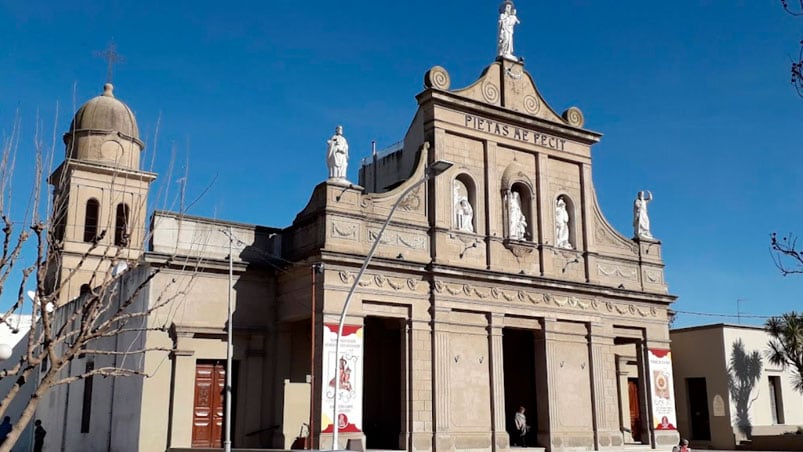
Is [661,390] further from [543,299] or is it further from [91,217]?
[91,217]

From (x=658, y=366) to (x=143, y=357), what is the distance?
804 inches

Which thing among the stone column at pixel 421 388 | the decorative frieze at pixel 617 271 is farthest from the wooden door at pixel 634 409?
the stone column at pixel 421 388

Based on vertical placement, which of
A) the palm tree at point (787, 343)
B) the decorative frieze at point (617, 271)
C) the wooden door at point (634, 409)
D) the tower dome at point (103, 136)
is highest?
the tower dome at point (103, 136)

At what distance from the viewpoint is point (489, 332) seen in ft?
92.6

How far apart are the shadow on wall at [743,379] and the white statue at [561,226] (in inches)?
409

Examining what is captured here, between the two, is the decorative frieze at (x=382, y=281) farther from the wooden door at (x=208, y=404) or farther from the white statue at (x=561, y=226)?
the white statue at (x=561, y=226)

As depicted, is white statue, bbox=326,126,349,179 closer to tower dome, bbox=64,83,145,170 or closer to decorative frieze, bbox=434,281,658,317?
decorative frieze, bbox=434,281,658,317

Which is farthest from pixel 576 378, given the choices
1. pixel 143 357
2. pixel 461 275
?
pixel 143 357

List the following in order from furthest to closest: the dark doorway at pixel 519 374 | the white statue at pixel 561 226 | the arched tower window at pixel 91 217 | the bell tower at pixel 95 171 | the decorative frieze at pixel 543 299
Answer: the arched tower window at pixel 91 217 < the bell tower at pixel 95 171 < the dark doorway at pixel 519 374 < the white statue at pixel 561 226 < the decorative frieze at pixel 543 299

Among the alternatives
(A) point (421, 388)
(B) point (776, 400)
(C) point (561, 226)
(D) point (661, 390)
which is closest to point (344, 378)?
(A) point (421, 388)

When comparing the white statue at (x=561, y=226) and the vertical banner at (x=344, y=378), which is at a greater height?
the white statue at (x=561, y=226)

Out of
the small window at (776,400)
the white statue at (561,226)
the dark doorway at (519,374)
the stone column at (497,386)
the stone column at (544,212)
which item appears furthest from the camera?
the small window at (776,400)

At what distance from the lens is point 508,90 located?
3109cm

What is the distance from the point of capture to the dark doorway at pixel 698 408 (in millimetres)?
36062
